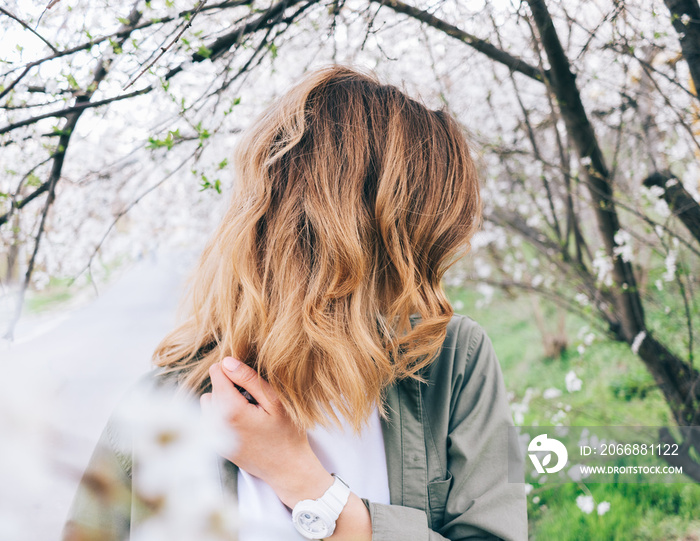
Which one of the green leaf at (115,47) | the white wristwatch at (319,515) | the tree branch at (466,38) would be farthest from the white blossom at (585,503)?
the green leaf at (115,47)

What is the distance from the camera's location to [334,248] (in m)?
0.95

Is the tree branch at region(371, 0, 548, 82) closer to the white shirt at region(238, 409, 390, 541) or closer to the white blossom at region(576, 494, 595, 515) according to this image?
the white shirt at region(238, 409, 390, 541)

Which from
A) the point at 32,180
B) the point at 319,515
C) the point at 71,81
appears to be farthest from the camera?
the point at 32,180

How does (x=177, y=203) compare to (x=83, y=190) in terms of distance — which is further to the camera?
(x=177, y=203)

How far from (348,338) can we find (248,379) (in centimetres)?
22

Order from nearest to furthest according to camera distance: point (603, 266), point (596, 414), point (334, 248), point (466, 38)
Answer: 1. point (334, 248)
2. point (466, 38)
3. point (603, 266)
4. point (596, 414)

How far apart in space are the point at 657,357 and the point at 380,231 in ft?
6.23

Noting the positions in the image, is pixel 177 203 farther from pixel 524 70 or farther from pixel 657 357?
pixel 657 357

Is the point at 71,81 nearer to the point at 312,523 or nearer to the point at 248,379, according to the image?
the point at 248,379

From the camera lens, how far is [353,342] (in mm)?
958

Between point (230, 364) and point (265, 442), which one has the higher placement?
point (230, 364)

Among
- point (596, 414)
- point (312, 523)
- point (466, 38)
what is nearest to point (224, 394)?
point (312, 523)

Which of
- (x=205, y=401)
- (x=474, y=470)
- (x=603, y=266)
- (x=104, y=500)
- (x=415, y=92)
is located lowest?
(x=474, y=470)

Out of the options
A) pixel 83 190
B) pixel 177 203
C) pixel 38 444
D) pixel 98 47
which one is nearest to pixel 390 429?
pixel 38 444
